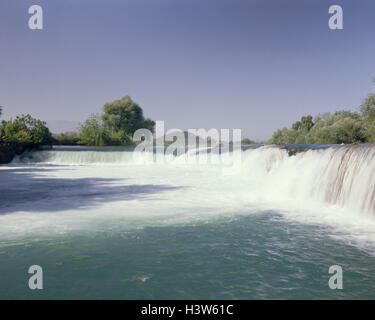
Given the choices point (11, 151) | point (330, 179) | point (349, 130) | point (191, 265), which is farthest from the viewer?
point (349, 130)

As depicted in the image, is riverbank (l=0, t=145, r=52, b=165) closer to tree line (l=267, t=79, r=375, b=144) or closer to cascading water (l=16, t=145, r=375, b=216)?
cascading water (l=16, t=145, r=375, b=216)

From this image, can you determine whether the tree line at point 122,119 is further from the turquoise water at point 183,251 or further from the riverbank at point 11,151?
the turquoise water at point 183,251

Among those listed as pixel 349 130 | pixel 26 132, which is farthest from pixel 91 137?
pixel 349 130

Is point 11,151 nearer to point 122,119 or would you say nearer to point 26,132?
point 26,132

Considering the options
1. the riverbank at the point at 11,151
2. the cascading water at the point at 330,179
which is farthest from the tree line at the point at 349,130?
the riverbank at the point at 11,151

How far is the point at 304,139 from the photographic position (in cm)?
4206

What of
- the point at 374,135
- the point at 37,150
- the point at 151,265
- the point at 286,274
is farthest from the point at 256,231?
the point at 37,150

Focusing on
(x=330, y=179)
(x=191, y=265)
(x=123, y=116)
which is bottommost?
(x=191, y=265)

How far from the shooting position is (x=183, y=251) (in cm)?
497

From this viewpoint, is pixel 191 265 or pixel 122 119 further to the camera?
pixel 122 119
